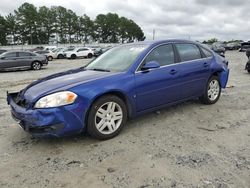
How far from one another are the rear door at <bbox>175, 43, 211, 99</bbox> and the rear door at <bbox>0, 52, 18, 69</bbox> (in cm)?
1351

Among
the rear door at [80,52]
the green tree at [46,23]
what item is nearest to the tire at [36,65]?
the rear door at [80,52]

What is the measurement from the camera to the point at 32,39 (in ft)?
242

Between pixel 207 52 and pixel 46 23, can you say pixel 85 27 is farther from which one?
pixel 207 52

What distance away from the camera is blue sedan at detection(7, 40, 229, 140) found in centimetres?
372

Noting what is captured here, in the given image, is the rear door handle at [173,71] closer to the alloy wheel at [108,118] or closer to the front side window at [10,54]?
the alloy wheel at [108,118]

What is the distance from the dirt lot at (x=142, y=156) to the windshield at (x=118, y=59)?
3.53ft

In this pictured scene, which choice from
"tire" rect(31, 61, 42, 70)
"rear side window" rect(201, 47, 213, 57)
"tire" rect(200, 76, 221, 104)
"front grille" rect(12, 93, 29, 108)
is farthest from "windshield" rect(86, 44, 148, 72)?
"tire" rect(31, 61, 42, 70)

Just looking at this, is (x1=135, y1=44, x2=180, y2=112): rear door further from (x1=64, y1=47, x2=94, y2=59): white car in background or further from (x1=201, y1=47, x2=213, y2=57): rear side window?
(x1=64, y1=47, x2=94, y2=59): white car in background

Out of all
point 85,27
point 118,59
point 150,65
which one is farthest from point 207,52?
point 85,27

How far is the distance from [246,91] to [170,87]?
3.89 metres

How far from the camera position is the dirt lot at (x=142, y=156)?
9.96 feet

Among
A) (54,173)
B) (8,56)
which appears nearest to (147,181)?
(54,173)

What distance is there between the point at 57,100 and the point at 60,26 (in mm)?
79157

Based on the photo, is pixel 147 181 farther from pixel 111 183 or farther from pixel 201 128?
pixel 201 128
